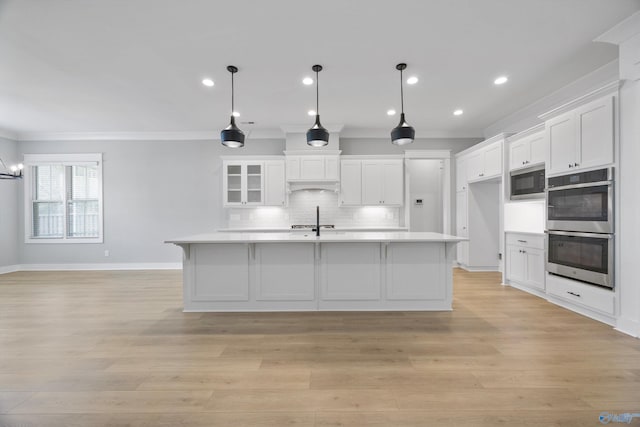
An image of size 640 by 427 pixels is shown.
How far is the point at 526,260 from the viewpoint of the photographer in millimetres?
4129

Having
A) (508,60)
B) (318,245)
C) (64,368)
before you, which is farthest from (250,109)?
(64,368)

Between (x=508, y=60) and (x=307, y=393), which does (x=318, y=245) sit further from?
(x=508, y=60)

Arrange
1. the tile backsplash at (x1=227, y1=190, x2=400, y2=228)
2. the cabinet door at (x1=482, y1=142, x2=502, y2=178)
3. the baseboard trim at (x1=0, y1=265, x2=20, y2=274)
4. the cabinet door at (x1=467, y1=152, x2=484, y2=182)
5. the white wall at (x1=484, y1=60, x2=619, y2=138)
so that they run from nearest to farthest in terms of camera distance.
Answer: the white wall at (x1=484, y1=60, x2=619, y2=138) → the cabinet door at (x1=482, y1=142, x2=502, y2=178) → the cabinet door at (x1=467, y1=152, x2=484, y2=182) → the baseboard trim at (x1=0, y1=265, x2=20, y2=274) → the tile backsplash at (x1=227, y1=190, x2=400, y2=228)

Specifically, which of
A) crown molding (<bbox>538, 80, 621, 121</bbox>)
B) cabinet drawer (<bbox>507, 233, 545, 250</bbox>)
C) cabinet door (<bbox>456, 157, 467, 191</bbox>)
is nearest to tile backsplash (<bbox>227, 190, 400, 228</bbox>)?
cabinet door (<bbox>456, 157, 467, 191</bbox>)

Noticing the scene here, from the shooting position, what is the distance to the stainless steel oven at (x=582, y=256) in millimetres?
2824

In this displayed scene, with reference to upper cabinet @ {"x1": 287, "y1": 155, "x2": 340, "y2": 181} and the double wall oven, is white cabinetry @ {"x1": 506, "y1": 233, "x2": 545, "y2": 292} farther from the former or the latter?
upper cabinet @ {"x1": 287, "y1": 155, "x2": 340, "y2": 181}

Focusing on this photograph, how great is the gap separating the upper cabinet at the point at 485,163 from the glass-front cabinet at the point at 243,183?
4083 mm

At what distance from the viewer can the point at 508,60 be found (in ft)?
10.8

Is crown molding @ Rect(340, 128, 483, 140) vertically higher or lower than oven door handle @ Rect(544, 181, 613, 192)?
higher

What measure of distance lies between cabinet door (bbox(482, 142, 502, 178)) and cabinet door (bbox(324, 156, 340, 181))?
2647mm

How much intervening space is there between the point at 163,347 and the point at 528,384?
278cm

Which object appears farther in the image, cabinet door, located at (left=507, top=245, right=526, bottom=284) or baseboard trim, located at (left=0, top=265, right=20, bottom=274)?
baseboard trim, located at (left=0, top=265, right=20, bottom=274)

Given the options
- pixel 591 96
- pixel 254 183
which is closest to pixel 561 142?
pixel 591 96

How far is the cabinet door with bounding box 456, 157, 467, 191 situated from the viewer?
225 inches
